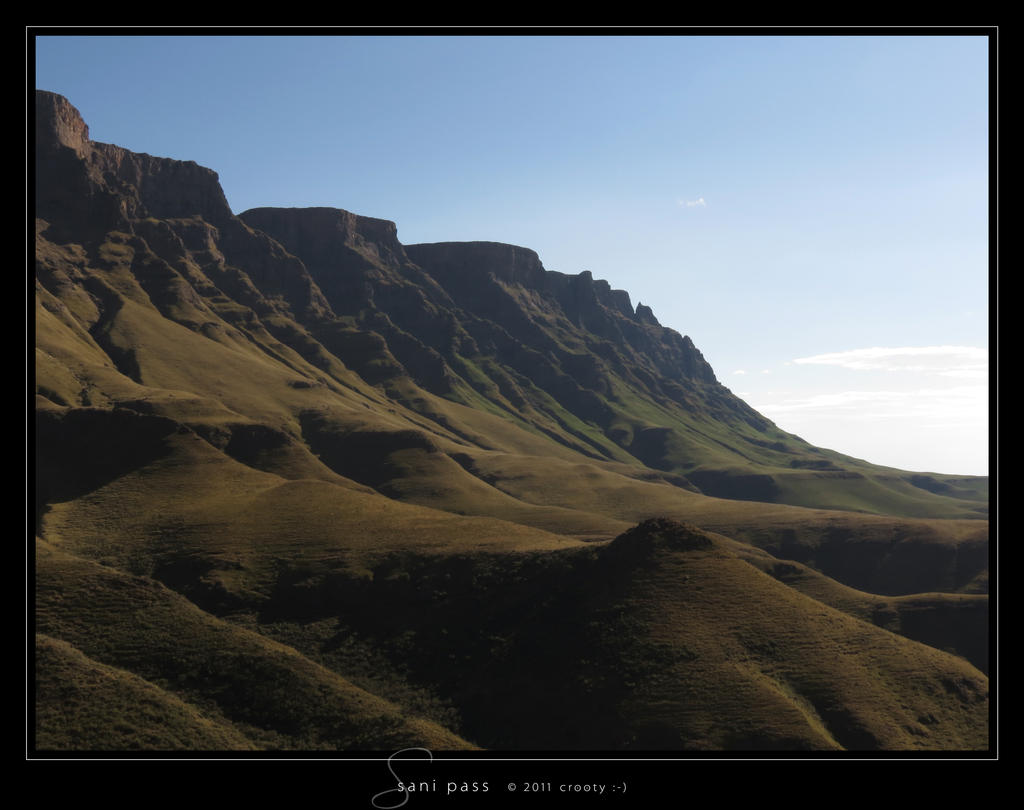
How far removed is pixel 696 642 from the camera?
71250 millimetres

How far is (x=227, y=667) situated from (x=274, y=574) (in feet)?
79.6

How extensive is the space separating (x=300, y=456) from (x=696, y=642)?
350 ft

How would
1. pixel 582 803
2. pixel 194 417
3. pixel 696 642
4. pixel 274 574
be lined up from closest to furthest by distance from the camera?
pixel 582 803, pixel 696 642, pixel 274 574, pixel 194 417

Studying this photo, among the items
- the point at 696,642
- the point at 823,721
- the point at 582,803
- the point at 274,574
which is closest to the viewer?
the point at 582,803

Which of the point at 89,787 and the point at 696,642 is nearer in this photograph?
the point at 89,787

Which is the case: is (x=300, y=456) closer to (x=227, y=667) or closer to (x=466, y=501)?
(x=466, y=501)

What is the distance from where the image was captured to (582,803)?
29656mm
